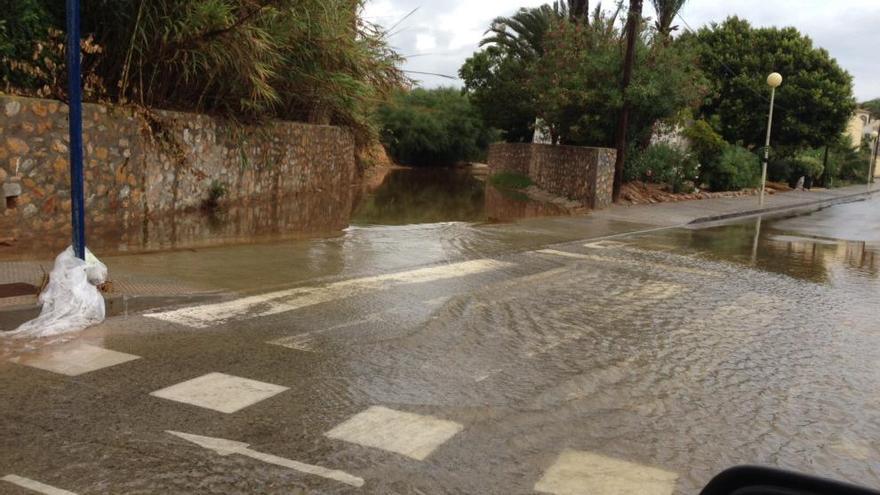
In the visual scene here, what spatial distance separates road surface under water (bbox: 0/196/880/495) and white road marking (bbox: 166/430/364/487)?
24 mm

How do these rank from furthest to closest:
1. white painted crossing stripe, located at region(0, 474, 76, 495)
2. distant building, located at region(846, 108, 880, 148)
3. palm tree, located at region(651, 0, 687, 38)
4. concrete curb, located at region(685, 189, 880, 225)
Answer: distant building, located at region(846, 108, 880, 148)
palm tree, located at region(651, 0, 687, 38)
concrete curb, located at region(685, 189, 880, 225)
white painted crossing stripe, located at region(0, 474, 76, 495)

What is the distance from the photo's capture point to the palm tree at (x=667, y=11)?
3159cm

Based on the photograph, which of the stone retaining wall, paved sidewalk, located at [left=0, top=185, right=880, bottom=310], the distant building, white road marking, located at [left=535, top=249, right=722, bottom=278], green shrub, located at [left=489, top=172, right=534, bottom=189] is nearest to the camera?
paved sidewalk, located at [left=0, top=185, right=880, bottom=310]

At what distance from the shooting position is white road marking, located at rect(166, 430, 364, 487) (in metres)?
3.68

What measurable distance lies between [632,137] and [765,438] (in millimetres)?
19302

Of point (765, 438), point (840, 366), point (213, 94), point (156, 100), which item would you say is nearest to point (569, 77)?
point (213, 94)

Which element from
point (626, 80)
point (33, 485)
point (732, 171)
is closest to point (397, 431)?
point (33, 485)

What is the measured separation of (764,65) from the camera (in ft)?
122

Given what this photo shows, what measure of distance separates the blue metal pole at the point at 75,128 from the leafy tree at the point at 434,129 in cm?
4027

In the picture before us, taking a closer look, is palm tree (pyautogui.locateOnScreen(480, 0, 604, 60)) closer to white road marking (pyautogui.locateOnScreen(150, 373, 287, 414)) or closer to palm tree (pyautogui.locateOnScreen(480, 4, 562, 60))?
palm tree (pyautogui.locateOnScreen(480, 4, 562, 60))

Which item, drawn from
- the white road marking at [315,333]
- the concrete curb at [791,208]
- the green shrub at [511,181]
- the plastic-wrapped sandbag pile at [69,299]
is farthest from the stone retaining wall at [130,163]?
the green shrub at [511,181]

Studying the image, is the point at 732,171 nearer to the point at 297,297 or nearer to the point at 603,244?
the point at 603,244

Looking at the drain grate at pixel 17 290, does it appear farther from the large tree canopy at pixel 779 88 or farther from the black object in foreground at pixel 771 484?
the large tree canopy at pixel 779 88

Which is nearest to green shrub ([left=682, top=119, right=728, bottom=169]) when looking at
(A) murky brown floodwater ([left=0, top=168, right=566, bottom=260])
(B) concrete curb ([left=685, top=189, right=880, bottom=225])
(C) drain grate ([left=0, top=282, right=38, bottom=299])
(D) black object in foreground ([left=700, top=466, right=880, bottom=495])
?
(B) concrete curb ([left=685, top=189, right=880, bottom=225])
